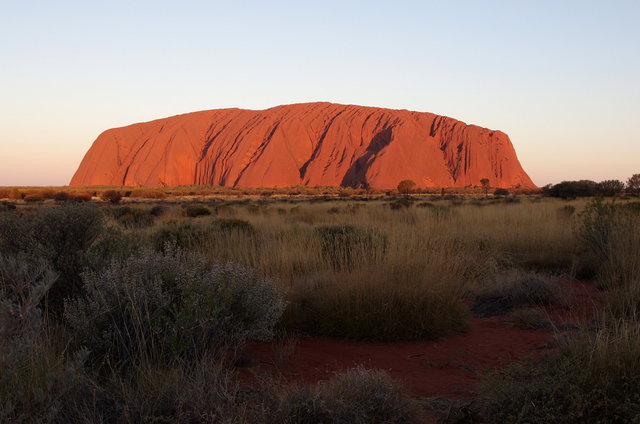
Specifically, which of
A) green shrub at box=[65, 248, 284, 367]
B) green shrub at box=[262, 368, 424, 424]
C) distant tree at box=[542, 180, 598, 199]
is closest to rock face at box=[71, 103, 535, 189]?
distant tree at box=[542, 180, 598, 199]

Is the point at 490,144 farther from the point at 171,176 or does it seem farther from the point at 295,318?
the point at 295,318

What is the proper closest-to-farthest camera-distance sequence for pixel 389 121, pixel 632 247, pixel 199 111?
pixel 632 247 < pixel 389 121 < pixel 199 111

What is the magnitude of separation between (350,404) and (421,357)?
70.5 inches

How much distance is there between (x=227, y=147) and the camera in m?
99.6

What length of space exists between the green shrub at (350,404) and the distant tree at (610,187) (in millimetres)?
33495

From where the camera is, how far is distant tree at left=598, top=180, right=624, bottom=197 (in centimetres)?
3157

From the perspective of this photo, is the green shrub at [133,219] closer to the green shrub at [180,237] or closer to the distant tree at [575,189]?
the green shrub at [180,237]

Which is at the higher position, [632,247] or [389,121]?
[389,121]

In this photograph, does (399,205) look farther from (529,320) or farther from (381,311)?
(381,311)

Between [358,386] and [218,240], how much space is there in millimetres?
5707

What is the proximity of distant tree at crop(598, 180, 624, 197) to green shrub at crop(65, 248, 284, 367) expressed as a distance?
1303 inches

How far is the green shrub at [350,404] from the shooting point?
2543 millimetres

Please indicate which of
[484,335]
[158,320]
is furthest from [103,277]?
[484,335]

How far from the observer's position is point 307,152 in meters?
97.0
